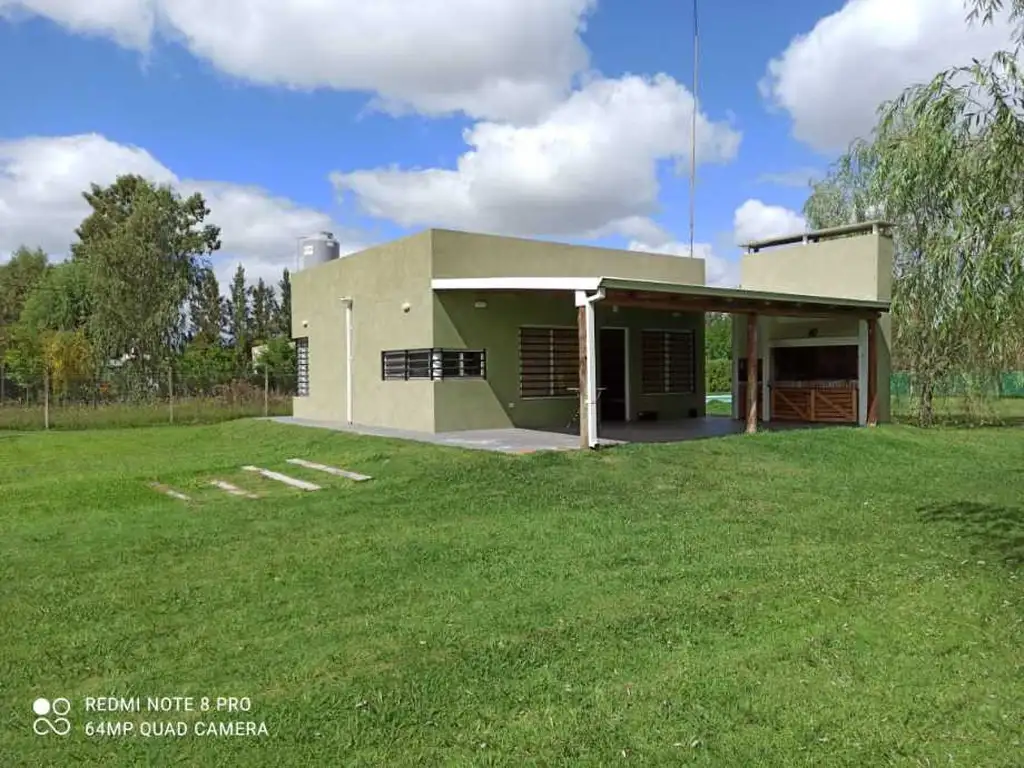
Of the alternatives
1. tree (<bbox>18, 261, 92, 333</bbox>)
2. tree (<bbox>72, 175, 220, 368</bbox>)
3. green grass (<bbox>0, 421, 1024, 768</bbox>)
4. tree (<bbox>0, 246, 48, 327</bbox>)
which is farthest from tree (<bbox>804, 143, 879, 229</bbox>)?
tree (<bbox>0, 246, 48, 327</bbox>)

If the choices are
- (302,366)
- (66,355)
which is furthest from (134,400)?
(302,366)

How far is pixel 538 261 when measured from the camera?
14.8 meters

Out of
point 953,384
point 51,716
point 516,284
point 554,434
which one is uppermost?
point 516,284

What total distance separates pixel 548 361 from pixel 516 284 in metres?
3.24

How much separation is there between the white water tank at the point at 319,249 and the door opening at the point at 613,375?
7.55 m

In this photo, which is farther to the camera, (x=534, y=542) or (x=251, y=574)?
(x=534, y=542)

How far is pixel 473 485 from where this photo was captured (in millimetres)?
8477

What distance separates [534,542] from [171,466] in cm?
698

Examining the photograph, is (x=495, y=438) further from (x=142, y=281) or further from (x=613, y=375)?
(x=142, y=281)

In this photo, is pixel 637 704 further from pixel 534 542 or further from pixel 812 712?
pixel 534 542

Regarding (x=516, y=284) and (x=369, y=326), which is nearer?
(x=516, y=284)

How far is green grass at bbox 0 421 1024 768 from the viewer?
3.12 meters

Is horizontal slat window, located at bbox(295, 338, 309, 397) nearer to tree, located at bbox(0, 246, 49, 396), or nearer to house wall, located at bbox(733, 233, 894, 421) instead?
house wall, located at bbox(733, 233, 894, 421)

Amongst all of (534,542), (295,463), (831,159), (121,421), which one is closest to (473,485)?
(534,542)
